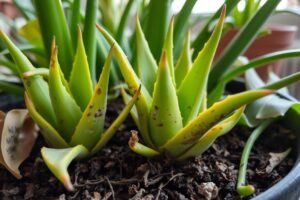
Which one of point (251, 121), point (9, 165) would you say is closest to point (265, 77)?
point (251, 121)

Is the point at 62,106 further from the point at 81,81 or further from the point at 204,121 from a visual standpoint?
the point at 204,121

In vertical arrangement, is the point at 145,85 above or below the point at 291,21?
above

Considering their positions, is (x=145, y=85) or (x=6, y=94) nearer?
(x=145, y=85)

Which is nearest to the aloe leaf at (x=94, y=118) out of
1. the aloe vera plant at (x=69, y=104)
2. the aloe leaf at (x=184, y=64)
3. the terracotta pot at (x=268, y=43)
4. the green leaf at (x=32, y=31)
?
the aloe vera plant at (x=69, y=104)

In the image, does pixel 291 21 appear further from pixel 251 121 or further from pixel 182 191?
pixel 182 191

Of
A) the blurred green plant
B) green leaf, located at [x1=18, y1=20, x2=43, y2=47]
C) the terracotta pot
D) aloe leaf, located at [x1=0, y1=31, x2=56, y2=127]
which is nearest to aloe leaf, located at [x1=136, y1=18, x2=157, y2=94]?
the blurred green plant

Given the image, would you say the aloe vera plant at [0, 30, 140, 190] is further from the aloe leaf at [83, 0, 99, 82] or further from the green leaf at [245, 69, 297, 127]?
the green leaf at [245, 69, 297, 127]

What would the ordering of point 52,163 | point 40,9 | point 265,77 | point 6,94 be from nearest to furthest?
point 52,163 → point 40,9 → point 6,94 → point 265,77
